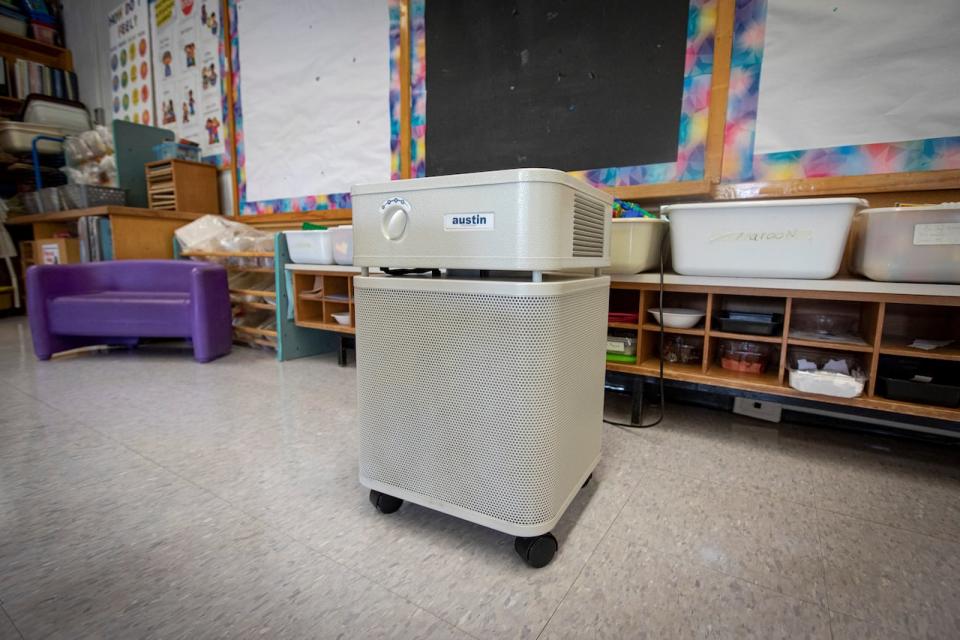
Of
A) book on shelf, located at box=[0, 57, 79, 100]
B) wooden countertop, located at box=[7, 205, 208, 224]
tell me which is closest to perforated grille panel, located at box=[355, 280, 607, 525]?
wooden countertop, located at box=[7, 205, 208, 224]

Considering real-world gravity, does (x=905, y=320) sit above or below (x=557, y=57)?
below

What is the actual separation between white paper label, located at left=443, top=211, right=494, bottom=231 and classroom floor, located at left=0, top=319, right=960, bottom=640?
1.97ft

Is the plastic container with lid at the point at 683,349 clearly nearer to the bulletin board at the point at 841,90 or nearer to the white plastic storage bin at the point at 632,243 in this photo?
the white plastic storage bin at the point at 632,243

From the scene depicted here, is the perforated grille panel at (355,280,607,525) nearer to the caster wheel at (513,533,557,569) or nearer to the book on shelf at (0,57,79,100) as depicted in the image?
the caster wheel at (513,533,557,569)

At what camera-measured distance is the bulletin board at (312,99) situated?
7.24 feet

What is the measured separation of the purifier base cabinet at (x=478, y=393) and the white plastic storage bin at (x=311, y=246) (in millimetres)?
1224

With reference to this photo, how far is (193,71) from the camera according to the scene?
314 cm

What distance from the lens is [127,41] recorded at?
365 cm

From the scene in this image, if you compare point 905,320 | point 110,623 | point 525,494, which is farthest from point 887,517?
point 110,623

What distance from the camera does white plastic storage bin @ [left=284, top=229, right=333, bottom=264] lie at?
1973 millimetres

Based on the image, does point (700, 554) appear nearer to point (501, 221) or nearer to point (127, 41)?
point (501, 221)

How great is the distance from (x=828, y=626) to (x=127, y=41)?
539cm

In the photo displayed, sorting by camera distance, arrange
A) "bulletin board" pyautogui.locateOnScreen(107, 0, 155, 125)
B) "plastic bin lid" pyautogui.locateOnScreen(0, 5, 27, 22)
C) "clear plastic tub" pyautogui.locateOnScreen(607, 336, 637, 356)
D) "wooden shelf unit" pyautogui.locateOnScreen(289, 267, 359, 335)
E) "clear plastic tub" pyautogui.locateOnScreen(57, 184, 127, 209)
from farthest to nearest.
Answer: "plastic bin lid" pyautogui.locateOnScreen(0, 5, 27, 22)
"bulletin board" pyautogui.locateOnScreen(107, 0, 155, 125)
"clear plastic tub" pyautogui.locateOnScreen(57, 184, 127, 209)
"wooden shelf unit" pyautogui.locateOnScreen(289, 267, 359, 335)
"clear plastic tub" pyautogui.locateOnScreen(607, 336, 637, 356)

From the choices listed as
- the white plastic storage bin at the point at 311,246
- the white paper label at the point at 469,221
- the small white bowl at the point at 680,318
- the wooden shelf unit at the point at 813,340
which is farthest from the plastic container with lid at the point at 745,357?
the white plastic storage bin at the point at 311,246
